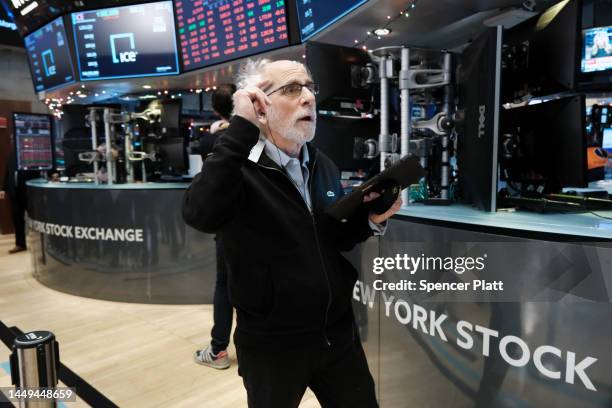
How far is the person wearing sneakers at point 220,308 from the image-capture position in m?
2.47

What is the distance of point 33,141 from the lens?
21.1ft

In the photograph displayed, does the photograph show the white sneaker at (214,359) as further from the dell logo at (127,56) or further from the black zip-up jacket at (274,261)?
the dell logo at (127,56)

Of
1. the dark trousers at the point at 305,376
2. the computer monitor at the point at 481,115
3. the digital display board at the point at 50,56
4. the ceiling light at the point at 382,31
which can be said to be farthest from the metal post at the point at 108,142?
the dark trousers at the point at 305,376

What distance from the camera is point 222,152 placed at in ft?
3.52

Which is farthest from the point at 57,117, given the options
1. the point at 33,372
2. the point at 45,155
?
the point at 33,372

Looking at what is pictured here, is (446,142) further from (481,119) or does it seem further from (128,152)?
(128,152)

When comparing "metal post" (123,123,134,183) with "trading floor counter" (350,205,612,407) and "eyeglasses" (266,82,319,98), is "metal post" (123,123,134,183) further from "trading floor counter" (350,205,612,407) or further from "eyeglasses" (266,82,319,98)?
"eyeglasses" (266,82,319,98)

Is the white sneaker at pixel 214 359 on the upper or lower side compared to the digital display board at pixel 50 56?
lower

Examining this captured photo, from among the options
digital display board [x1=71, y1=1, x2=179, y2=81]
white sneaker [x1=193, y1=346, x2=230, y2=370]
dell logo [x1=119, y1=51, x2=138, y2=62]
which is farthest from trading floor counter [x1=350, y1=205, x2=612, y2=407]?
dell logo [x1=119, y1=51, x2=138, y2=62]

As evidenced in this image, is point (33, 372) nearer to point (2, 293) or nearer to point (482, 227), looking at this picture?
point (482, 227)

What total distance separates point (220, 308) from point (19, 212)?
5372 mm

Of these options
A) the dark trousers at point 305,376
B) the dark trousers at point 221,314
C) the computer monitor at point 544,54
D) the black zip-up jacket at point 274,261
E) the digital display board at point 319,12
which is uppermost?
the digital display board at point 319,12

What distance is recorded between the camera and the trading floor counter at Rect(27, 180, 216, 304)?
12.8ft

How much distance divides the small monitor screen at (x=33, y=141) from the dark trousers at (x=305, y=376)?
6333 mm
